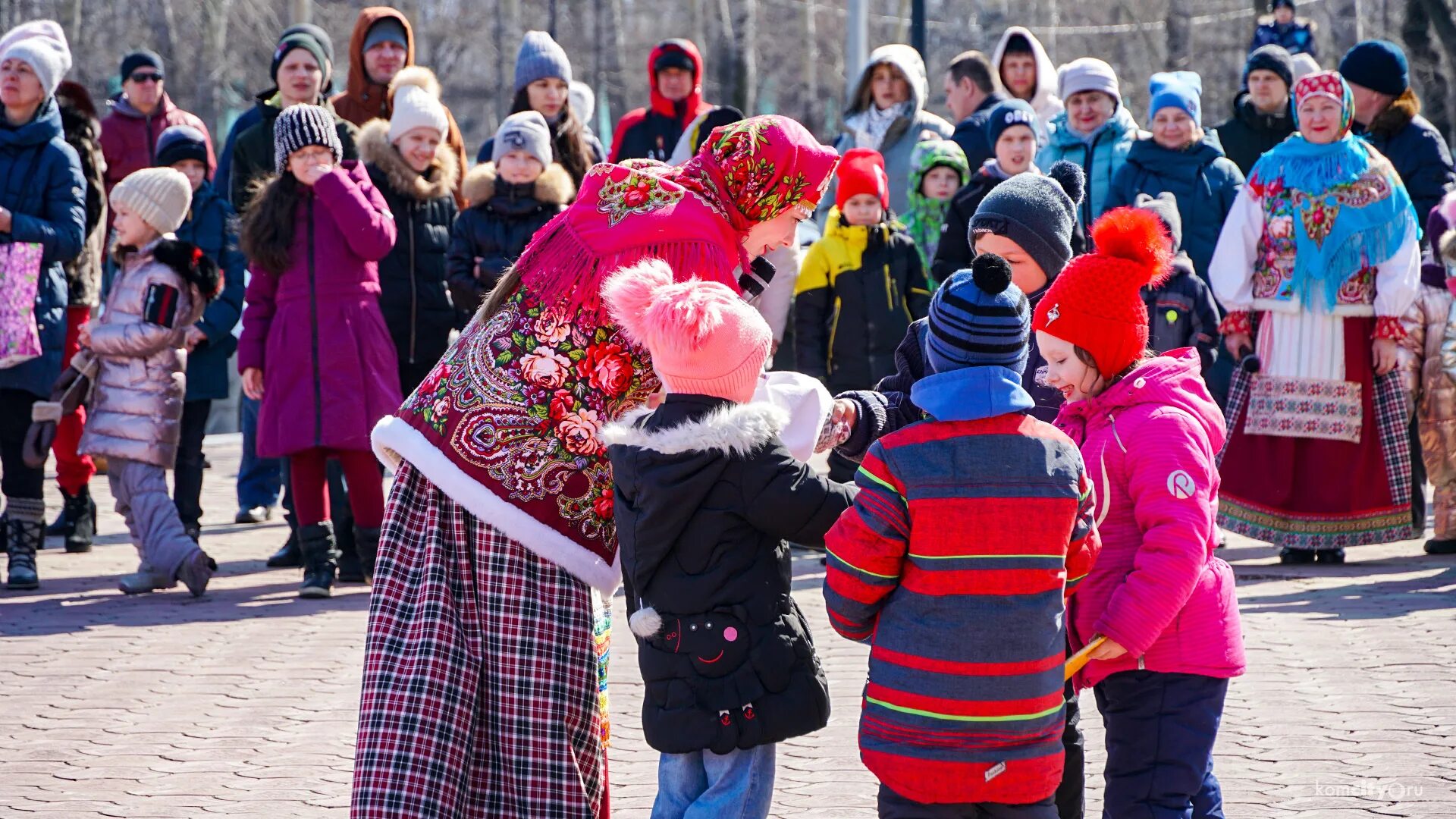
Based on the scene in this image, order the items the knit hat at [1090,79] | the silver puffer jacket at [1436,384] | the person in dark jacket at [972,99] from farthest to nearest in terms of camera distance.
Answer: the person in dark jacket at [972,99]
the knit hat at [1090,79]
the silver puffer jacket at [1436,384]

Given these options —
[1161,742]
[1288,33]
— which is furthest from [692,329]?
[1288,33]

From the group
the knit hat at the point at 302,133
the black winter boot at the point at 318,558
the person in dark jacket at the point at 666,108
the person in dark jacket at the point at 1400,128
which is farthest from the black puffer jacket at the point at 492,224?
the person in dark jacket at the point at 1400,128

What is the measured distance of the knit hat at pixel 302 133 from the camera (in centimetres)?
718

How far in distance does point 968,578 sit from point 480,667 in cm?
114

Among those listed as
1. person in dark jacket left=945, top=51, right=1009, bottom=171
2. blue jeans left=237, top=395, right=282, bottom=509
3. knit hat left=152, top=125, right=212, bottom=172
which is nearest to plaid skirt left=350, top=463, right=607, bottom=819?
knit hat left=152, top=125, right=212, bottom=172

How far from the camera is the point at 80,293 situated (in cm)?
884

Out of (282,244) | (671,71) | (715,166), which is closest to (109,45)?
(671,71)

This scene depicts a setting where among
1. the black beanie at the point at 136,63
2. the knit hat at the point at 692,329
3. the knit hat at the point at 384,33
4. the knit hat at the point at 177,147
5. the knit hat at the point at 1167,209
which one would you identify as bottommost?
the knit hat at the point at 692,329

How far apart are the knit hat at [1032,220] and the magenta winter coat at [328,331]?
3.57m

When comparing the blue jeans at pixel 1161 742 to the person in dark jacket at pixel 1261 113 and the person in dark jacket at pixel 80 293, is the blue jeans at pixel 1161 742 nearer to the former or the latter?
the person in dark jacket at pixel 80 293

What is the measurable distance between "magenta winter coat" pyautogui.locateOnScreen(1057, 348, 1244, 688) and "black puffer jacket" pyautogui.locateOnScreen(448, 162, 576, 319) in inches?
176

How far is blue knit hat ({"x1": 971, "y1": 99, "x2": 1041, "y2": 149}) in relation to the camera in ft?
27.8

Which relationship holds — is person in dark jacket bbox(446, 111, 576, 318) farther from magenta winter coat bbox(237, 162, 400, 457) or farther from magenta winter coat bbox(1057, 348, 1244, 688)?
magenta winter coat bbox(1057, 348, 1244, 688)

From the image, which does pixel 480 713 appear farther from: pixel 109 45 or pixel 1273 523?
pixel 109 45
